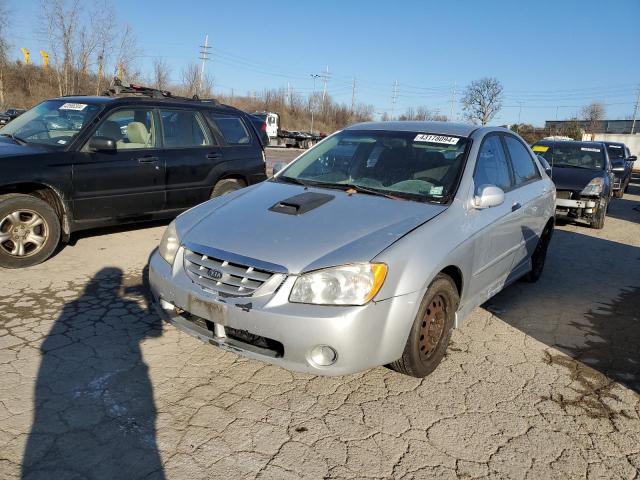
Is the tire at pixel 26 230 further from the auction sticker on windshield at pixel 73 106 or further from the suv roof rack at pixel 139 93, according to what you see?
the suv roof rack at pixel 139 93

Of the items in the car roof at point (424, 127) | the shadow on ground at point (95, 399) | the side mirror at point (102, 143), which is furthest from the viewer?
the side mirror at point (102, 143)

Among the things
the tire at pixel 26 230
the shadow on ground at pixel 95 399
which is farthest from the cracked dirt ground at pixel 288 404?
the tire at pixel 26 230

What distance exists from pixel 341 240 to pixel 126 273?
9.58 feet

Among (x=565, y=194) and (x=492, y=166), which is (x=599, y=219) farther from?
(x=492, y=166)

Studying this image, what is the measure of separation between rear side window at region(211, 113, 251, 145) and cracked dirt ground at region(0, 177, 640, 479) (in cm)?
313

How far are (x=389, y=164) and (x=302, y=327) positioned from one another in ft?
6.10

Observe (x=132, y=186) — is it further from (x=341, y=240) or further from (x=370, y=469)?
(x=370, y=469)

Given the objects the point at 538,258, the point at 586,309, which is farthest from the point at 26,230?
the point at 586,309

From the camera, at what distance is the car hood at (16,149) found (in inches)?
191

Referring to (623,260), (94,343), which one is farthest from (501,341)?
(623,260)

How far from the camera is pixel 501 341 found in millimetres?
3969

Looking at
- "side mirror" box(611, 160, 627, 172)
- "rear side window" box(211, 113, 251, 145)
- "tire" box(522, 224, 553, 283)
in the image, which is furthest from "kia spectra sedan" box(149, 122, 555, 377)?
"side mirror" box(611, 160, 627, 172)

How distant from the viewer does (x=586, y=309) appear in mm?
4820

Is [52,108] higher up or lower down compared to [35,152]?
higher up
